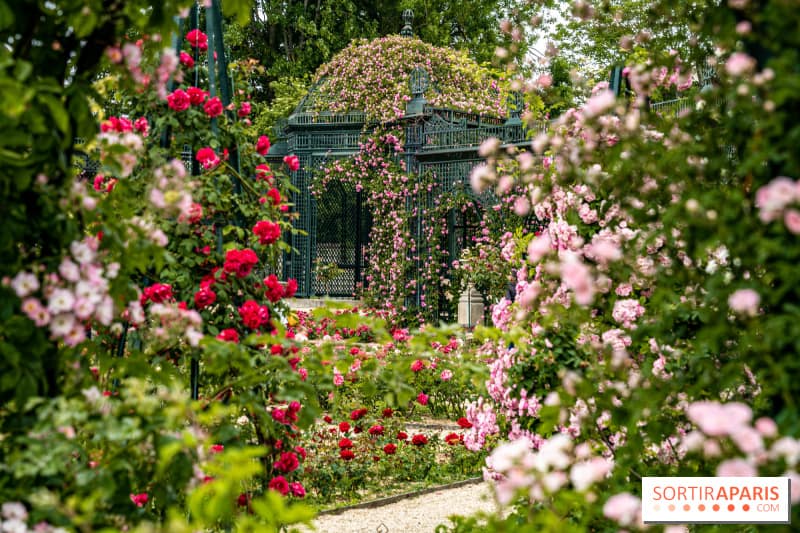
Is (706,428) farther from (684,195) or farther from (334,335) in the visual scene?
(334,335)

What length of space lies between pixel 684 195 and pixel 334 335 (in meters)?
10.6

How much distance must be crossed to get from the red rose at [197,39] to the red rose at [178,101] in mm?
390

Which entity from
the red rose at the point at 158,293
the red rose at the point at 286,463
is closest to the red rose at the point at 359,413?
the red rose at the point at 286,463

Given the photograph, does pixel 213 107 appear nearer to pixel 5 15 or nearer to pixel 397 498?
pixel 5 15

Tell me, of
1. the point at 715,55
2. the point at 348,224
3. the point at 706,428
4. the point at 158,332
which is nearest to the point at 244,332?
the point at 158,332

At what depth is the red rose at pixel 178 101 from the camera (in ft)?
11.0

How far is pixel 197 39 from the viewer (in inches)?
144

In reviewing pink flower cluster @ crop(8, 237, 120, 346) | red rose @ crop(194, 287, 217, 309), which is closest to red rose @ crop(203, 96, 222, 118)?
red rose @ crop(194, 287, 217, 309)

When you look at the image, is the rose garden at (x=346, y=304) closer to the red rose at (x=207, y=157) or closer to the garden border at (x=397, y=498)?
the red rose at (x=207, y=157)

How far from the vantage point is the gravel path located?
480 cm

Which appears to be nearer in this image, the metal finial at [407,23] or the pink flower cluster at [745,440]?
the pink flower cluster at [745,440]
